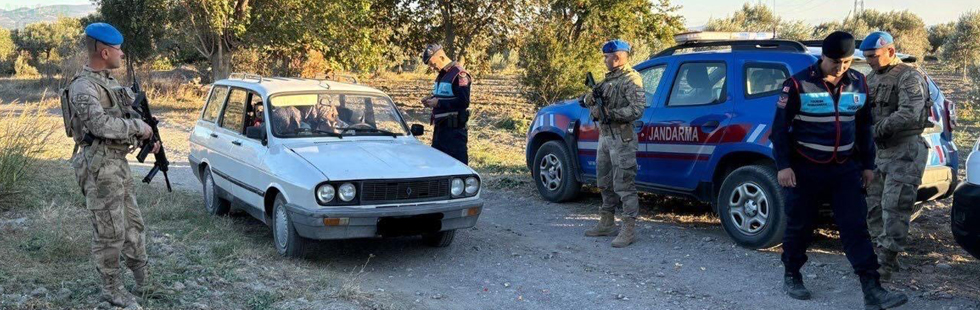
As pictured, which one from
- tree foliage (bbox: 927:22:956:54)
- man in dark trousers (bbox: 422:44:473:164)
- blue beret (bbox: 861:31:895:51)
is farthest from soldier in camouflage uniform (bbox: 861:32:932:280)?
tree foliage (bbox: 927:22:956:54)

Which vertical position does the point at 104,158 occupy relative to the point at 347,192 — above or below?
above

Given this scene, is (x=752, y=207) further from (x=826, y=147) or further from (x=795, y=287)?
(x=826, y=147)

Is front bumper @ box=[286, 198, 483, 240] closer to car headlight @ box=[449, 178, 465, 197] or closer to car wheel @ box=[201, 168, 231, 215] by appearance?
car headlight @ box=[449, 178, 465, 197]

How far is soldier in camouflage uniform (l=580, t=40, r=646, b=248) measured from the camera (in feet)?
21.7

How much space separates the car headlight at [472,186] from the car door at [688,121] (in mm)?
1924

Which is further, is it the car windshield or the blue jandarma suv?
the car windshield

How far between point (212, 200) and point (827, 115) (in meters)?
5.47

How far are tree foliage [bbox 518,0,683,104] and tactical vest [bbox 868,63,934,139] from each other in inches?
482

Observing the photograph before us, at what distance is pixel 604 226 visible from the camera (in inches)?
283

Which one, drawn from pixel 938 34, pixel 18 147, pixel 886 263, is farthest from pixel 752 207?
pixel 938 34

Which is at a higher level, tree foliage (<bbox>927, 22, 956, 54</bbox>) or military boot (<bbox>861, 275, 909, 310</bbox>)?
tree foliage (<bbox>927, 22, 956, 54</bbox>)

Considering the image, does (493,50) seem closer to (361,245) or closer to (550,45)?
(550,45)

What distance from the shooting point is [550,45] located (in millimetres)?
17922

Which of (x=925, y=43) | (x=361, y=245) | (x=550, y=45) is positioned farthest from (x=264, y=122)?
(x=925, y=43)
